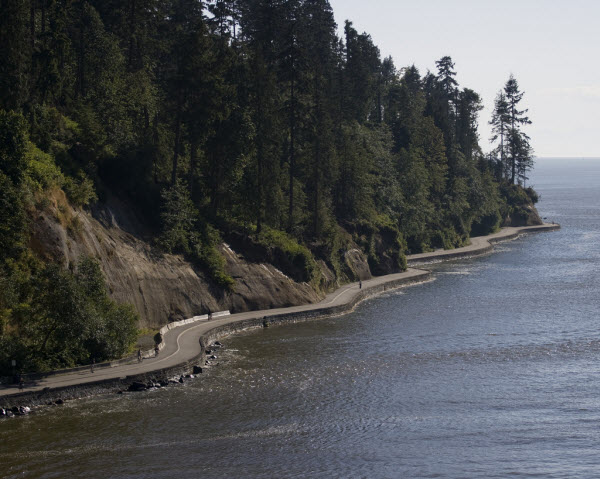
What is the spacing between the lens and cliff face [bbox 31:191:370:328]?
51.9m

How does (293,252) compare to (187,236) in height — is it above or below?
below

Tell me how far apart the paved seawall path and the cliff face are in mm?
1675

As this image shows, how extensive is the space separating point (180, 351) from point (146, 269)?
35.1 ft

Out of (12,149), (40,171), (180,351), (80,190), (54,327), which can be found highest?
(12,149)

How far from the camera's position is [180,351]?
52.2 meters

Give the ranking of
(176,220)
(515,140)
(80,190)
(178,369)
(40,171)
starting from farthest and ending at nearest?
(515,140)
(176,220)
(80,190)
(40,171)
(178,369)

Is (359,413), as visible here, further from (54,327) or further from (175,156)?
(175,156)

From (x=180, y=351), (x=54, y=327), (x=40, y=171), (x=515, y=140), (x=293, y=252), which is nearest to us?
(x=54, y=327)

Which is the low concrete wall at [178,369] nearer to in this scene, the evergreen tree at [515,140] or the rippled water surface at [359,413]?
the rippled water surface at [359,413]

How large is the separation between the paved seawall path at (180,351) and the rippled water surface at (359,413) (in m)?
1.35

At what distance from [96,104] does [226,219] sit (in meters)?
16.7

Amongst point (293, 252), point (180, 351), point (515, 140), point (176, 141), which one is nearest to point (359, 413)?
point (180, 351)

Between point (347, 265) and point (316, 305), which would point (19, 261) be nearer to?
point (316, 305)

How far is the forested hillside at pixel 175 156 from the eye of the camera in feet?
157
